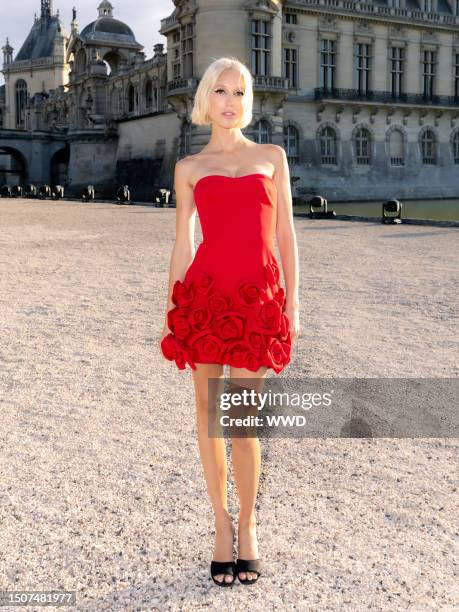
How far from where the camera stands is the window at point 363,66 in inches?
1606

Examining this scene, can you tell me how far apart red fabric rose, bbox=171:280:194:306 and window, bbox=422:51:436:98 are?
42.8m

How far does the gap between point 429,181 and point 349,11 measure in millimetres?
10630

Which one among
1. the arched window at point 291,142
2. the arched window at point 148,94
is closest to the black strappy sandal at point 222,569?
the arched window at point 291,142

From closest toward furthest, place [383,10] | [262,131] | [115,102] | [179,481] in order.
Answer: [179,481]
[262,131]
[383,10]
[115,102]

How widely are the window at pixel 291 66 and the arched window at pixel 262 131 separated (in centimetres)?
353

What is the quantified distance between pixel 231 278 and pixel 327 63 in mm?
39066

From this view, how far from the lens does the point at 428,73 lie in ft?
141

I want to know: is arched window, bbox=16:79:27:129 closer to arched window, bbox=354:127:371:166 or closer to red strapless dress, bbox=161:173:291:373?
arched window, bbox=354:127:371:166

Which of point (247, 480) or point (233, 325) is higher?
point (233, 325)

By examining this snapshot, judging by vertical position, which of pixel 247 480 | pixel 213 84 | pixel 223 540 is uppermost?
pixel 213 84

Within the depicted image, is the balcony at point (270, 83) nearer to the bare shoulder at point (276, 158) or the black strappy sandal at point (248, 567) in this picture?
the bare shoulder at point (276, 158)

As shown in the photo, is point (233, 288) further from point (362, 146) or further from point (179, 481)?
point (362, 146)

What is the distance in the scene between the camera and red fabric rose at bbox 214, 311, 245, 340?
10.2 feet

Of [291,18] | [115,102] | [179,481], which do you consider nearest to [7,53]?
[115,102]
